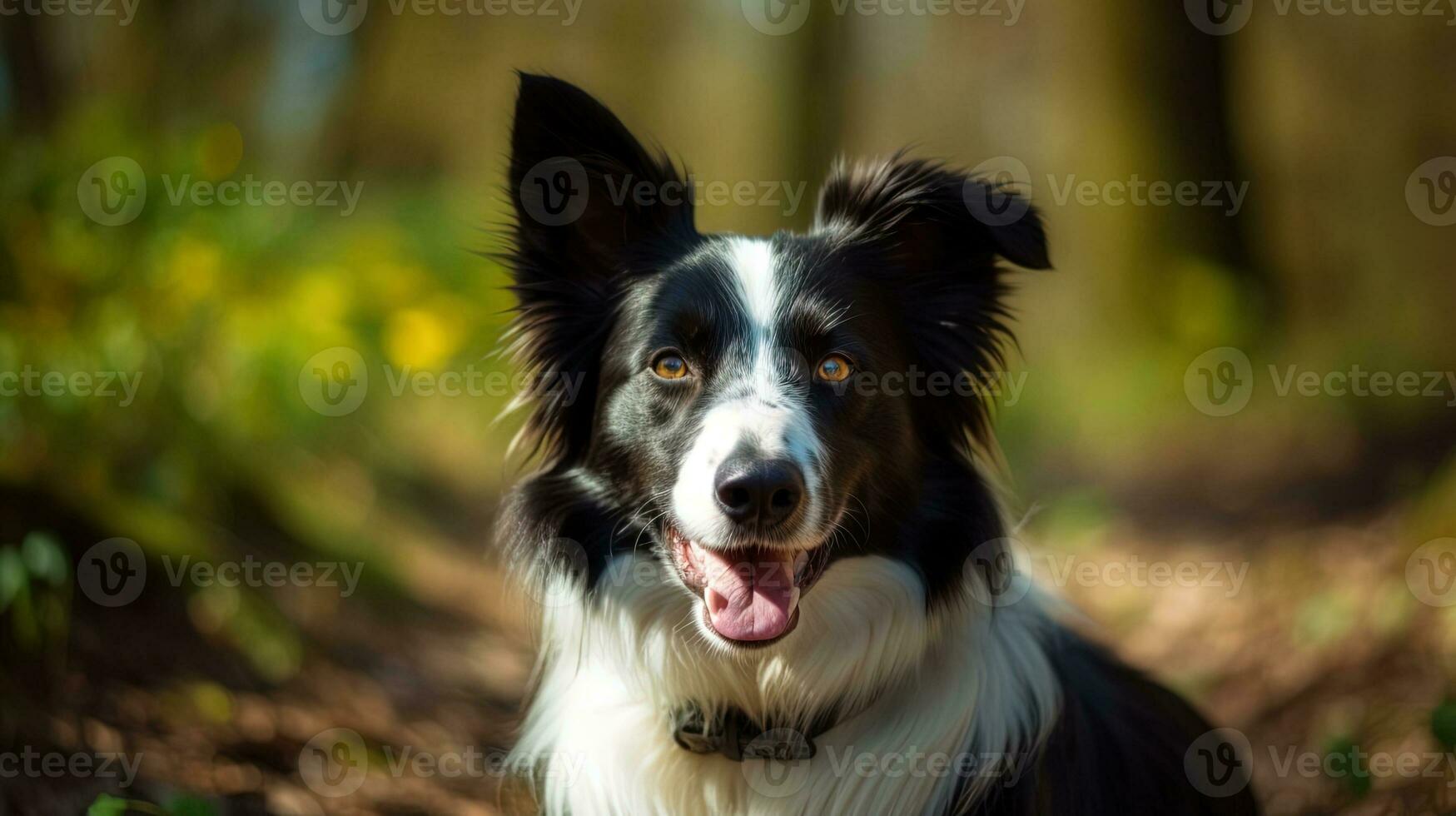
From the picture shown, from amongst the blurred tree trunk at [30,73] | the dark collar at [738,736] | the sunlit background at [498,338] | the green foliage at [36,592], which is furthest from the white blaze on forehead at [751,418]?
the blurred tree trunk at [30,73]

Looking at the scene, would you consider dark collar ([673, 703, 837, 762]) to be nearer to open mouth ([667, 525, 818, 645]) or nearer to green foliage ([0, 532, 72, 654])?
open mouth ([667, 525, 818, 645])

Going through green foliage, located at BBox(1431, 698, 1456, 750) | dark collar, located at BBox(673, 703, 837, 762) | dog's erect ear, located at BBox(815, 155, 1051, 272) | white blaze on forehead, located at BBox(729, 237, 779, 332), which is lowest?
green foliage, located at BBox(1431, 698, 1456, 750)

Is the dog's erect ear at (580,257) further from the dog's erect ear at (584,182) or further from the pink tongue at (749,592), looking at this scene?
the pink tongue at (749,592)

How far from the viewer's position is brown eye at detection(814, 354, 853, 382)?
327cm

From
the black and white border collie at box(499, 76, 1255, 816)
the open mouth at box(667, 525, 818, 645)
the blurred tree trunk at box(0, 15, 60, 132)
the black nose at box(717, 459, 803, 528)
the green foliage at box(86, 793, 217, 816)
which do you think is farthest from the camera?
the blurred tree trunk at box(0, 15, 60, 132)

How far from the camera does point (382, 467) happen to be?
7.11 meters

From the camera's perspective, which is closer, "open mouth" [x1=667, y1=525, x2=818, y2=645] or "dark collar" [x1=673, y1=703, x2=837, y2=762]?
"open mouth" [x1=667, y1=525, x2=818, y2=645]

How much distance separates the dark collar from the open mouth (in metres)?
0.36

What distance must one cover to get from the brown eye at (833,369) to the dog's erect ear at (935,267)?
371 millimetres

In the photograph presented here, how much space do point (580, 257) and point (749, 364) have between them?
81 cm

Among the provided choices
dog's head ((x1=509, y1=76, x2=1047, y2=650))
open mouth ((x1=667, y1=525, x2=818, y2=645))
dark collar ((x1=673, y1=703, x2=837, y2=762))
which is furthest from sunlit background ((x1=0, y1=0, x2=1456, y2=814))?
open mouth ((x1=667, y1=525, x2=818, y2=645))

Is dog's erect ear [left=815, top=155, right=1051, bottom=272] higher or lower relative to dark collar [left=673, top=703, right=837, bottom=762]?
higher

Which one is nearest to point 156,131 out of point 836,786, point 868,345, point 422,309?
point 422,309

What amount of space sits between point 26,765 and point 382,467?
329 centimetres
